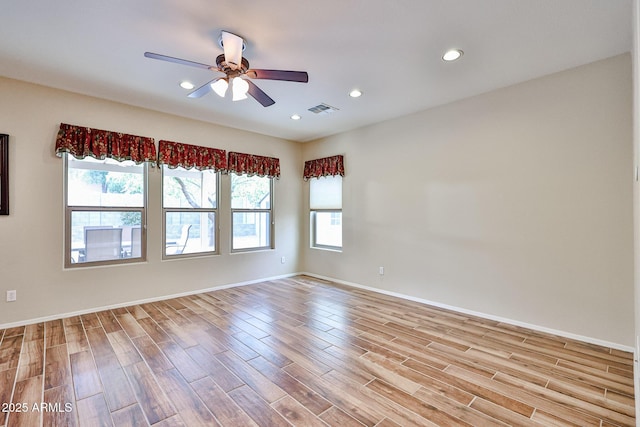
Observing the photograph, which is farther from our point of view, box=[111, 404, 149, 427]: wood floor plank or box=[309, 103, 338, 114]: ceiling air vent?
box=[309, 103, 338, 114]: ceiling air vent

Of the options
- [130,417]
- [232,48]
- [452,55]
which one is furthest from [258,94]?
[130,417]

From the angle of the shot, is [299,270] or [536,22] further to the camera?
[299,270]

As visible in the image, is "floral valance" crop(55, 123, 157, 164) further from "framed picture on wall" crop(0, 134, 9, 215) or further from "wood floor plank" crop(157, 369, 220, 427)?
"wood floor plank" crop(157, 369, 220, 427)

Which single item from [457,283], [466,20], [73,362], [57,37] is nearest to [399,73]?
[466,20]

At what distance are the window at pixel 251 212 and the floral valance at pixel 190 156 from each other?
40 centimetres

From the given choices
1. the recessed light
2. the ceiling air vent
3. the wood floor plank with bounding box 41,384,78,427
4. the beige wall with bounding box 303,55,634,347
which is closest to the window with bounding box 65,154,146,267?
the wood floor plank with bounding box 41,384,78,427

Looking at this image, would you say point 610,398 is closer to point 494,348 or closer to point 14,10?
point 494,348

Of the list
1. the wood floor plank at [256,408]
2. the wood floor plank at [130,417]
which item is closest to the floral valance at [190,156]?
the wood floor plank at [130,417]

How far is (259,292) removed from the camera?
473 centimetres

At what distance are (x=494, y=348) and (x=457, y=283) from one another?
1125 millimetres

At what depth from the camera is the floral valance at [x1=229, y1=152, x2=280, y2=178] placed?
5067 mm

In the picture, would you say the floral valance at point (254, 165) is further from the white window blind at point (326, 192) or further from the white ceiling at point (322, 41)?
the white ceiling at point (322, 41)

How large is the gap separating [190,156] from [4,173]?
2.01 metres

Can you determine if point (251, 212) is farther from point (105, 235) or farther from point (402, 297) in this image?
point (402, 297)
